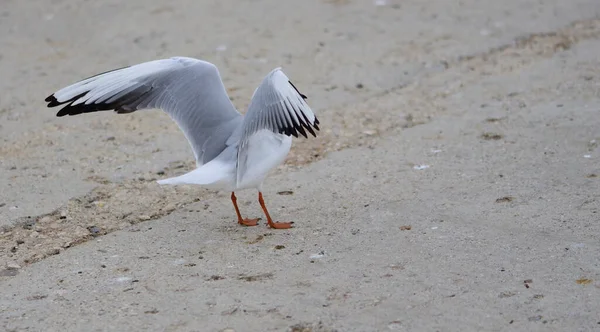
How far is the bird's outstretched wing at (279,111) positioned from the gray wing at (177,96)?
0.53m

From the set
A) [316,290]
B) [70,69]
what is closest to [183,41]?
[70,69]

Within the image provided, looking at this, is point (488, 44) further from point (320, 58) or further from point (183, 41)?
point (183, 41)

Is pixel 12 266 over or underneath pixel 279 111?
underneath

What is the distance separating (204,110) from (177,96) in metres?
0.19

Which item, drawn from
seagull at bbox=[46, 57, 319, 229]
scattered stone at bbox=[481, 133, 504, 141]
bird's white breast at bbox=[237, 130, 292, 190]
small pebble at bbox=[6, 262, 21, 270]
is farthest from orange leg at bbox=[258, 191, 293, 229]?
scattered stone at bbox=[481, 133, 504, 141]

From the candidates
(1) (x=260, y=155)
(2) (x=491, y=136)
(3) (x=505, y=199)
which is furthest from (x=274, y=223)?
(2) (x=491, y=136)

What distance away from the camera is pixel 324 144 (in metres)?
6.62

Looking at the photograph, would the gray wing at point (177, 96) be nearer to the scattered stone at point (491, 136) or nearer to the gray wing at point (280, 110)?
the gray wing at point (280, 110)

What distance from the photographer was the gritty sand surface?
418cm

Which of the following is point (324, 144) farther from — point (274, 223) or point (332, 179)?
point (274, 223)

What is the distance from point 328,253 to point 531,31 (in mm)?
5006

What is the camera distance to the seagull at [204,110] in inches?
193

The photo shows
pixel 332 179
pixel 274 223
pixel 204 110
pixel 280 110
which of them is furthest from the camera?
pixel 332 179

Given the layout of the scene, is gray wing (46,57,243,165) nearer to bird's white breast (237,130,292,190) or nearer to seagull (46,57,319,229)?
seagull (46,57,319,229)
